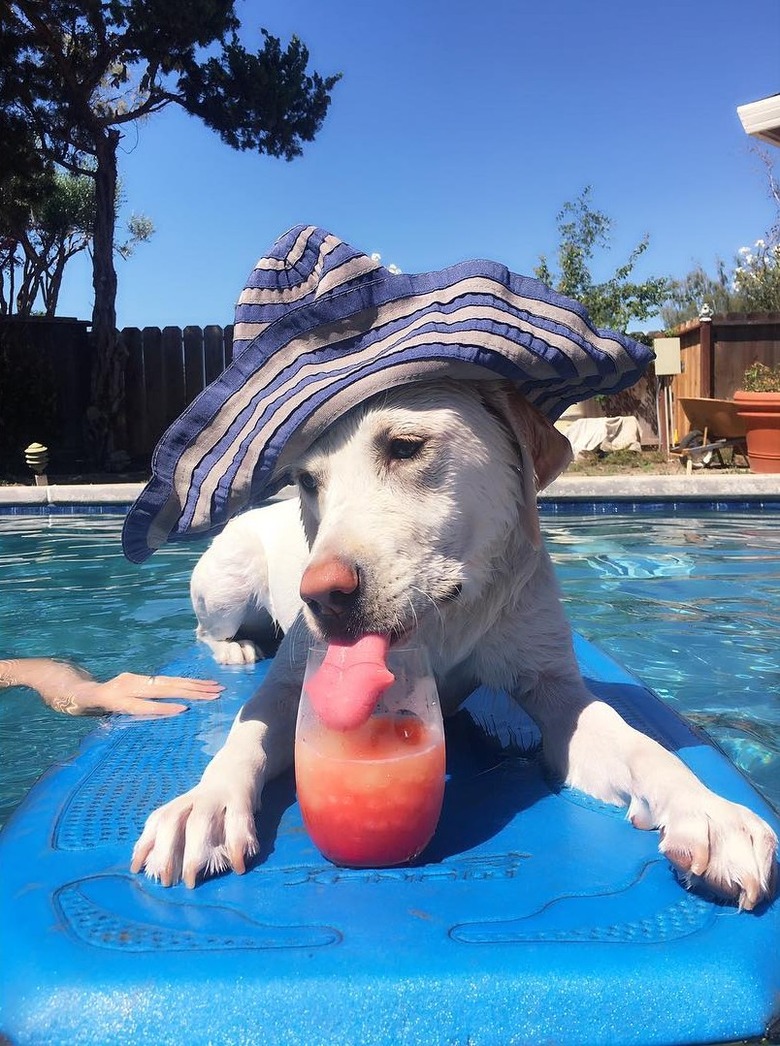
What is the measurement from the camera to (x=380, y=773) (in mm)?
1498

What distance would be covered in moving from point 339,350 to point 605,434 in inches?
553

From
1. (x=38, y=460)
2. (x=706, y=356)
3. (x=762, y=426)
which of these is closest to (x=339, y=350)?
(x=762, y=426)

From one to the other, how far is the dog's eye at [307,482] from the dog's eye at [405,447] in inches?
8.3

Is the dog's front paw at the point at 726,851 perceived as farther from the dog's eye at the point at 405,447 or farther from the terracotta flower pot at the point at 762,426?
the terracotta flower pot at the point at 762,426

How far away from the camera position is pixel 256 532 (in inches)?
136

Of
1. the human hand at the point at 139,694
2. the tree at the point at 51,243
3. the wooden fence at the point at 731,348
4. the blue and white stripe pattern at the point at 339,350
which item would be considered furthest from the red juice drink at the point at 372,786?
the tree at the point at 51,243

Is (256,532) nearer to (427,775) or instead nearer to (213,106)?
(427,775)

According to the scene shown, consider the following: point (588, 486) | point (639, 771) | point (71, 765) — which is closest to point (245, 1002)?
point (639, 771)

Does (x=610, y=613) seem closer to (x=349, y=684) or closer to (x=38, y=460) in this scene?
(x=349, y=684)

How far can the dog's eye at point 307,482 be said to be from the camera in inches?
82.6

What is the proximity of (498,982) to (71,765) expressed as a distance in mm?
1332

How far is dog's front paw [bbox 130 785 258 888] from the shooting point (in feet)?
5.12

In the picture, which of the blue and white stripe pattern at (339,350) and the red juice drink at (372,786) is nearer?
the red juice drink at (372,786)

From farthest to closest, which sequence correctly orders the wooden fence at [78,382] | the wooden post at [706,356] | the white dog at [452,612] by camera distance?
1. the wooden post at [706,356]
2. the wooden fence at [78,382]
3. the white dog at [452,612]
